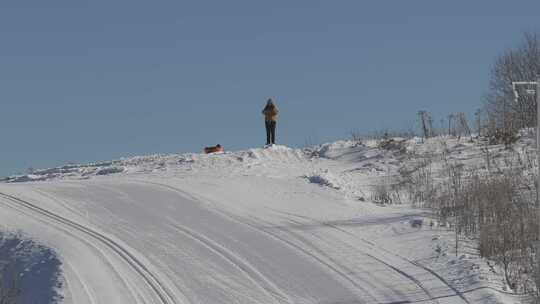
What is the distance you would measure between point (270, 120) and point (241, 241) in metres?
14.8

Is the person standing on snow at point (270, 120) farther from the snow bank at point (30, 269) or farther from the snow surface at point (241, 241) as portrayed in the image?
the snow bank at point (30, 269)

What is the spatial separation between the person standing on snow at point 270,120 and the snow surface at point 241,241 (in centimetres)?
659

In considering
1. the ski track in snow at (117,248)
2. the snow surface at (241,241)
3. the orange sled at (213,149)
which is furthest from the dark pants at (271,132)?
the ski track in snow at (117,248)

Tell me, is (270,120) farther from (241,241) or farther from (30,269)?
(30,269)

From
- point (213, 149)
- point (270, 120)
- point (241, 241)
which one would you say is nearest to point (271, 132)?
point (270, 120)

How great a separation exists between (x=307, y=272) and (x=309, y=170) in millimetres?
11008

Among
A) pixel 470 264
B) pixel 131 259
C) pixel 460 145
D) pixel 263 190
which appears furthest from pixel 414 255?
pixel 460 145

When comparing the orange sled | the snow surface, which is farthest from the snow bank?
the orange sled

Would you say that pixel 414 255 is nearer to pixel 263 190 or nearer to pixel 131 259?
pixel 131 259

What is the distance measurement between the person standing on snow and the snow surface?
21.6ft

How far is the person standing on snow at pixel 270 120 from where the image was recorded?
106 feet

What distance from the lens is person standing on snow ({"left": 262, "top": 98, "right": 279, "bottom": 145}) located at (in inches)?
1271

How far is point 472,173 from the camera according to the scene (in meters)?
23.5

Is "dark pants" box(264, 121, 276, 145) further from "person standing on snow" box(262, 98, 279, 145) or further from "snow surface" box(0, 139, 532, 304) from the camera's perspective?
"snow surface" box(0, 139, 532, 304)
